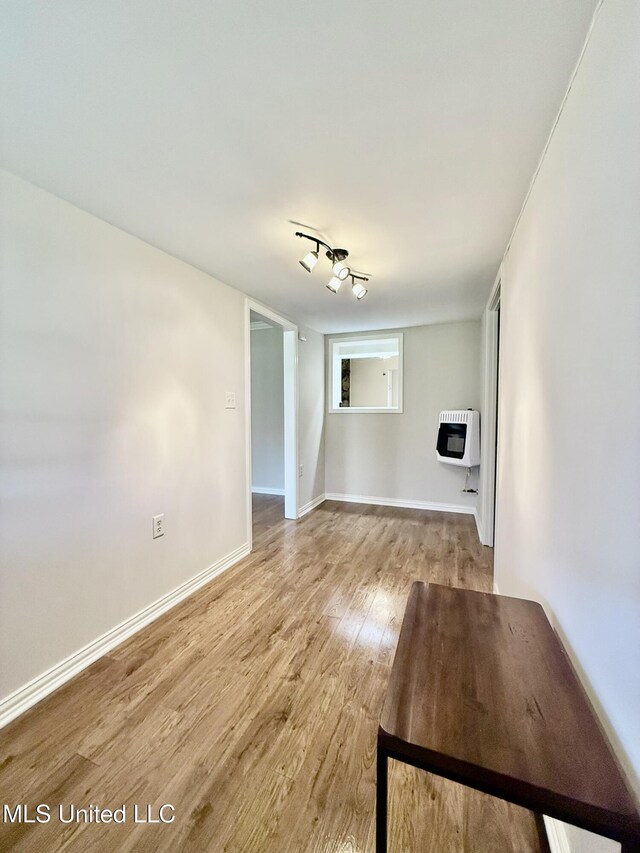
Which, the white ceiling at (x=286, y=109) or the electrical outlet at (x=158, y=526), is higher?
the white ceiling at (x=286, y=109)

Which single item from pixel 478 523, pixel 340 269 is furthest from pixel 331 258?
pixel 478 523

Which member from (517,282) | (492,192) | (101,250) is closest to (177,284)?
(101,250)

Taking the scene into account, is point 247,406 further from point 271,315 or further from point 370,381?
point 370,381

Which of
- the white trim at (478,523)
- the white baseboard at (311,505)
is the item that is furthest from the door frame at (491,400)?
the white baseboard at (311,505)

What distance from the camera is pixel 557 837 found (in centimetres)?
97

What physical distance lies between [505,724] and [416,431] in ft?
12.6

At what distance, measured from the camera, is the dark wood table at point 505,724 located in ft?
1.95

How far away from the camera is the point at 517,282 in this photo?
177cm

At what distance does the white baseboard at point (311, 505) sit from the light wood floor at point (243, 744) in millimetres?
1793

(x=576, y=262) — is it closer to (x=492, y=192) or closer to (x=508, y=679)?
(x=492, y=192)

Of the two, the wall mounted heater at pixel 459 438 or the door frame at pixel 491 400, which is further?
the wall mounted heater at pixel 459 438

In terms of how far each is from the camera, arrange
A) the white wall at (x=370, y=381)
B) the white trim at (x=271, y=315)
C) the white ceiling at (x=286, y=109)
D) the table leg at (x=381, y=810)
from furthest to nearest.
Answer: the white wall at (x=370, y=381)
the white trim at (x=271, y=315)
the white ceiling at (x=286, y=109)
the table leg at (x=381, y=810)

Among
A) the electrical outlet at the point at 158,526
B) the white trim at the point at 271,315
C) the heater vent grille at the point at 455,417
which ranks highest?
the white trim at the point at 271,315

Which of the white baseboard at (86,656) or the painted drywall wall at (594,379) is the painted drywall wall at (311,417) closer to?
the white baseboard at (86,656)
